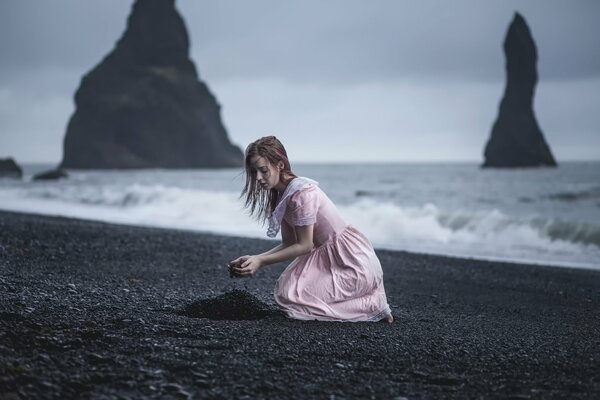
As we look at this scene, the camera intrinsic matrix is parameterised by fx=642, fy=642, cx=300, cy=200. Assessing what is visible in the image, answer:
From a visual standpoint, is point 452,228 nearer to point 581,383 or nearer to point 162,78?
point 581,383

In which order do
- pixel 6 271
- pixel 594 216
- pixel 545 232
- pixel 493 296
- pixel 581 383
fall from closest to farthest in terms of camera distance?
pixel 581 383 → pixel 6 271 → pixel 493 296 → pixel 545 232 → pixel 594 216

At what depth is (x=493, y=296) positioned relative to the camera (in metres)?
8.02

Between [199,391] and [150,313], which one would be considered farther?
[150,313]

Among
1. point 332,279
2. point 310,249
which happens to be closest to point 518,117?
point 332,279

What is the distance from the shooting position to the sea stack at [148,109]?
11656cm

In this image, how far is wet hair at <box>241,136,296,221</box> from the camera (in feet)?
15.9

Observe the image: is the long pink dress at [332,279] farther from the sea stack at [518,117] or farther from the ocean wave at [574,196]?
the sea stack at [518,117]

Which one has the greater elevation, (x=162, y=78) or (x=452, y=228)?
(x=162, y=78)

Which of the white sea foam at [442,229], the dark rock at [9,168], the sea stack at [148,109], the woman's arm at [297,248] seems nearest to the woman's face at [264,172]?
the woman's arm at [297,248]

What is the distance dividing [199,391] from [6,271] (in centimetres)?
434

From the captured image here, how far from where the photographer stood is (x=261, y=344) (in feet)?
13.8

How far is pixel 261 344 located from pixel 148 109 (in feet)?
396

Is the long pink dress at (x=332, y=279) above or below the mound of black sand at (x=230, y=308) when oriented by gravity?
above

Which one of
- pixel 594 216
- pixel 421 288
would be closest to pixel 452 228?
pixel 594 216
